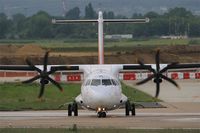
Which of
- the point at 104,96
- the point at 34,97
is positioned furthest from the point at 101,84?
the point at 34,97

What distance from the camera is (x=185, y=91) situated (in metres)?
70.9

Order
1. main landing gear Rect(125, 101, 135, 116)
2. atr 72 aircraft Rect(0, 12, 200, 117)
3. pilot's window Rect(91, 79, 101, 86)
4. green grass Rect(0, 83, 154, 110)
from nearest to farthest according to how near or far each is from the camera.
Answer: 1. atr 72 aircraft Rect(0, 12, 200, 117)
2. pilot's window Rect(91, 79, 101, 86)
3. main landing gear Rect(125, 101, 135, 116)
4. green grass Rect(0, 83, 154, 110)

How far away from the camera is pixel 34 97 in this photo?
62.8m

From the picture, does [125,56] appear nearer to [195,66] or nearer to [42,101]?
[42,101]

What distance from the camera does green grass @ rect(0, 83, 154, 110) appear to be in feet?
179

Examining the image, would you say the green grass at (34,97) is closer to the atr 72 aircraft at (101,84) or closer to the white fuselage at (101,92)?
the atr 72 aircraft at (101,84)

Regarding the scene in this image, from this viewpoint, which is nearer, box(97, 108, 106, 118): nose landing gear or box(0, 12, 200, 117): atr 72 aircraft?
box(0, 12, 200, 117): atr 72 aircraft

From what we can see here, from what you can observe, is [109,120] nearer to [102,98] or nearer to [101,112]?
[102,98]

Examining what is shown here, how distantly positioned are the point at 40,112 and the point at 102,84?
8.39m

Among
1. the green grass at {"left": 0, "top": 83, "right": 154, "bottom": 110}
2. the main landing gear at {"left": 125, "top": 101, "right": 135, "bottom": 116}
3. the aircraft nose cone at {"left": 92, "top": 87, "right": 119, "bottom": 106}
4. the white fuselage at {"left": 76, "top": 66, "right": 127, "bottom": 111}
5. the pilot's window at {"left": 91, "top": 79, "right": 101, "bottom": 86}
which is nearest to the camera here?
the aircraft nose cone at {"left": 92, "top": 87, "right": 119, "bottom": 106}

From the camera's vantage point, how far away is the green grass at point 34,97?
5466 cm

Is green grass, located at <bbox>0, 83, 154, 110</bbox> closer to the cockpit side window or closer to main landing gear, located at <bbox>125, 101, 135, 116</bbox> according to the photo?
main landing gear, located at <bbox>125, 101, 135, 116</bbox>
